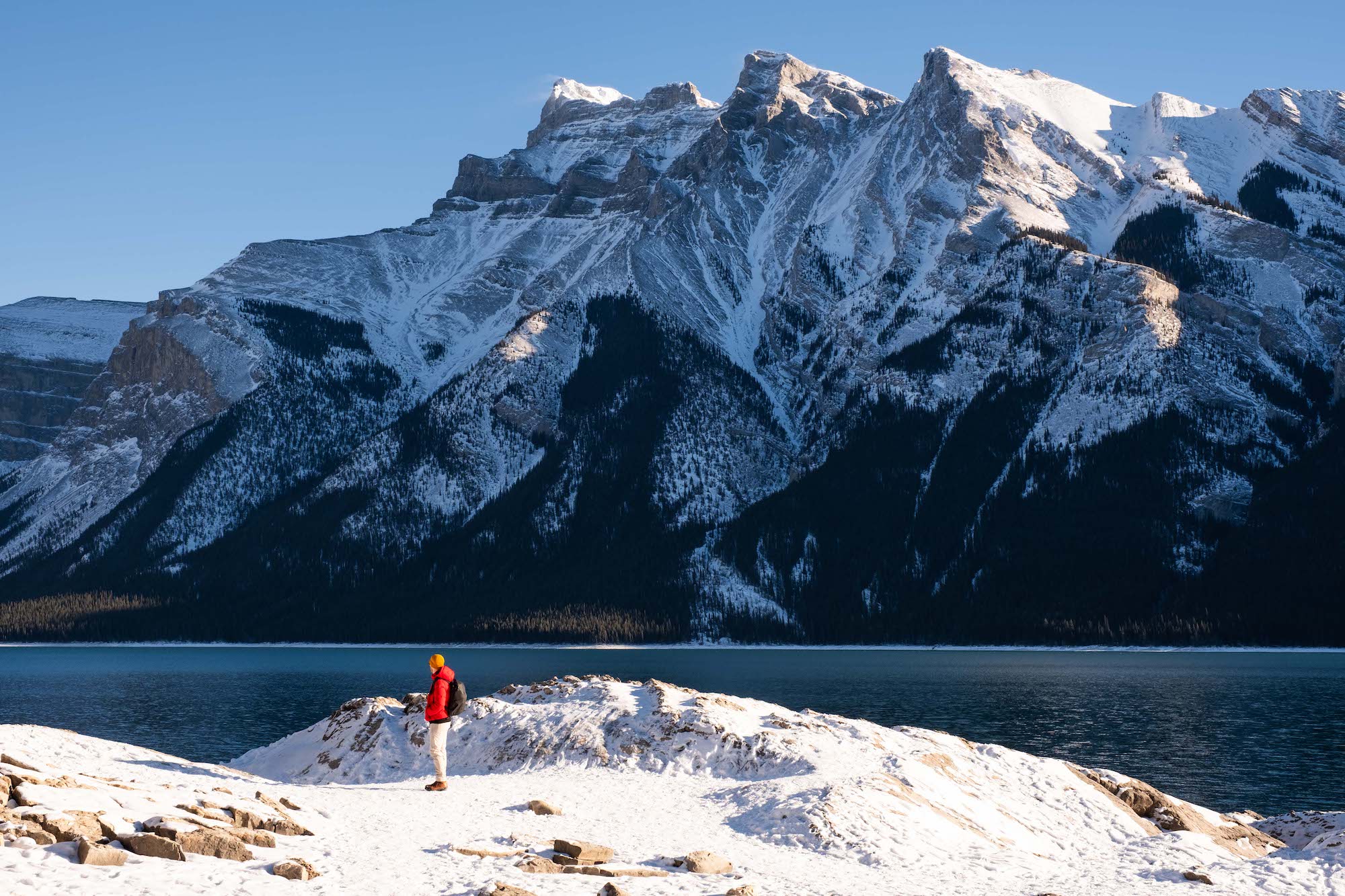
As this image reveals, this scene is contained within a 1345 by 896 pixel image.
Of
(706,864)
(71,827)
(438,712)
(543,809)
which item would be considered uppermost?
(438,712)

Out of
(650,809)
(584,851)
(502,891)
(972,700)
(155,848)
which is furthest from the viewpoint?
(972,700)

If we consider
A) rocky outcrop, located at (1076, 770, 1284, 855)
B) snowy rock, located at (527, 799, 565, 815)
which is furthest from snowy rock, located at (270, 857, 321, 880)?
rocky outcrop, located at (1076, 770, 1284, 855)

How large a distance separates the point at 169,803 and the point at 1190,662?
15812cm

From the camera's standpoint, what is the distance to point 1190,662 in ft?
550

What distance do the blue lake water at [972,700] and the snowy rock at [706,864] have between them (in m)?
29.2

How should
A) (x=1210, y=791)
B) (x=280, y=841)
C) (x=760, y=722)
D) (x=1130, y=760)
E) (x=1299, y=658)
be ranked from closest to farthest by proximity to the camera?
(x=280, y=841), (x=760, y=722), (x=1210, y=791), (x=1130, y=760), (x=1299, y=658)

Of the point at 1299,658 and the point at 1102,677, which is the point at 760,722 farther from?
the point at 1299,658

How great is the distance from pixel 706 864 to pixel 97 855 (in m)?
11.3

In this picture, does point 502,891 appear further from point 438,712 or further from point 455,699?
point 455,699

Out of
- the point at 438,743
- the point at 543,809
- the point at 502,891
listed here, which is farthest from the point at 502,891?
the point at 438,743

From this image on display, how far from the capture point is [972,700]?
3868 inches

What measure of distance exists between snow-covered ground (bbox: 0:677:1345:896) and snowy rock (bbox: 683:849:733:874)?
229 mm

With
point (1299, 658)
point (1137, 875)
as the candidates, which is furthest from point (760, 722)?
point (1299, 658)

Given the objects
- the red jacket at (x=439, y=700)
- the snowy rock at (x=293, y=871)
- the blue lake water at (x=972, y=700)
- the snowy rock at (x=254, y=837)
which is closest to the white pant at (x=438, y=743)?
the red jacket at (x=439, y=700)
